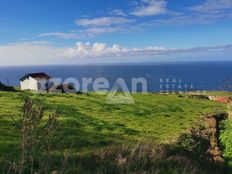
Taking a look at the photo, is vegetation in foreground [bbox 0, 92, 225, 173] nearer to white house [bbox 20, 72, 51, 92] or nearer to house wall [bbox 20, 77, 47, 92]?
house wall [bbox 20, 77, 47, 92]

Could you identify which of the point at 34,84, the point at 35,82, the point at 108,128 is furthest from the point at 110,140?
the point at 34,84

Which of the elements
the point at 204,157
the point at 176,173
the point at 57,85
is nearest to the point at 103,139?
the point at 204,157

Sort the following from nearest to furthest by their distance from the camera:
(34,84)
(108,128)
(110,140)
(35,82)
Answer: (110,140) → (108,128) → (35,82) → (34,84)

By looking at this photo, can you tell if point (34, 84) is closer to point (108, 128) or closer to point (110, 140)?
point (108, 128)

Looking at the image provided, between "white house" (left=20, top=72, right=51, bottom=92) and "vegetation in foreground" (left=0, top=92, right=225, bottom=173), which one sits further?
"white house" (left=20, top=72, right=51, bottom=92)

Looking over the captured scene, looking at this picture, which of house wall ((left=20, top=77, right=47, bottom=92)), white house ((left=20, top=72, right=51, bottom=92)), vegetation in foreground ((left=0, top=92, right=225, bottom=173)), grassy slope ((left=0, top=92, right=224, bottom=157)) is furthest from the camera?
white house ((left=20, top=72, right=51, bottom=92))

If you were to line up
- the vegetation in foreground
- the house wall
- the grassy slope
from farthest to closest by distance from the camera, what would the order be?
the house wall, the grassy slope, the vegetation in foreground

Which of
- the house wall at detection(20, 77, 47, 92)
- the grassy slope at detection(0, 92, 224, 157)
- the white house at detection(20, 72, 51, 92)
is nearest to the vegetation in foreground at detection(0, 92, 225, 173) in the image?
the grassy slope at detection(0, 92, 224, 157)

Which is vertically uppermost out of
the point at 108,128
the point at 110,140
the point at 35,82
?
the point at 35,82

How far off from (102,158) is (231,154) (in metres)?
10.1

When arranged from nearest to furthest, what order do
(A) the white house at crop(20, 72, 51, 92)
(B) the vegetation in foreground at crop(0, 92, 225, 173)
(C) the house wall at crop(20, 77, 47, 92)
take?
(B) the vegetation in foreground at crop(0, 92, 225, 173) < (C) the house wall at crop(20, 77, 47, 92) < (A) the white house at crop(20, 72, 51, 92)

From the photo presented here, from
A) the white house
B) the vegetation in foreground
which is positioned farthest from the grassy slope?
the white house

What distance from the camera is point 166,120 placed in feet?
108

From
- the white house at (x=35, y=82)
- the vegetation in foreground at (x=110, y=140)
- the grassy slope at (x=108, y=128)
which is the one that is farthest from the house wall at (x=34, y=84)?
the vegetation in foreground at (x=110, y=140)
